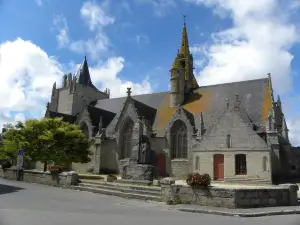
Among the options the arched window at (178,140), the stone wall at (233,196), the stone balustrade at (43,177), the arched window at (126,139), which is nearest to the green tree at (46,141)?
the stone balustrade at (43,177)

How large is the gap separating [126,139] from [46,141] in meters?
10.2

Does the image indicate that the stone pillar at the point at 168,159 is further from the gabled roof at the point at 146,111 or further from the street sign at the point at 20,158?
the street sign at the point at 20,158

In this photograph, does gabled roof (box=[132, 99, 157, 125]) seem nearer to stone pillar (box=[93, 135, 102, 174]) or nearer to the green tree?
stone pillar (box=[93, 135, 102, 174])

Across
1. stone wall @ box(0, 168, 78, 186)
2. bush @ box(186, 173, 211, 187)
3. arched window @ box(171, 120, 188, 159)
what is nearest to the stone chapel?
arched window @ box(171, 120, 188, 159)

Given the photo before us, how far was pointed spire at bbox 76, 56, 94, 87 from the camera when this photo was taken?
46412 millimetres

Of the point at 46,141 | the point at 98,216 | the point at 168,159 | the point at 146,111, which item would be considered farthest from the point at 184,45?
the point at 98,216

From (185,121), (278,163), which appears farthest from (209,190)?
(185,121)

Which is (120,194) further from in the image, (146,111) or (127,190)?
(146,111)

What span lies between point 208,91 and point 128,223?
84.0 feet

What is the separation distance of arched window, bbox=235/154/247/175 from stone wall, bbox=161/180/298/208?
11.0 m

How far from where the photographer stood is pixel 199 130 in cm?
2673

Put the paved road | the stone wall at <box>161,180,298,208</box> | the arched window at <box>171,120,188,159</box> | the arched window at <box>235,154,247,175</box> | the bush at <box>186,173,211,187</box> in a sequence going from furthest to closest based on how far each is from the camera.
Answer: the arched window at <box>171,120,188,159</box>, the arched window at <box>235,154,247,175</box>, the bush at <box>186,173,211,187</box>, the stone wall at <box>161,180,298,208</box>, the paved road

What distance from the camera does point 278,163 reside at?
23.5 metres

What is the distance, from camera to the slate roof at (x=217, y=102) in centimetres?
2688
